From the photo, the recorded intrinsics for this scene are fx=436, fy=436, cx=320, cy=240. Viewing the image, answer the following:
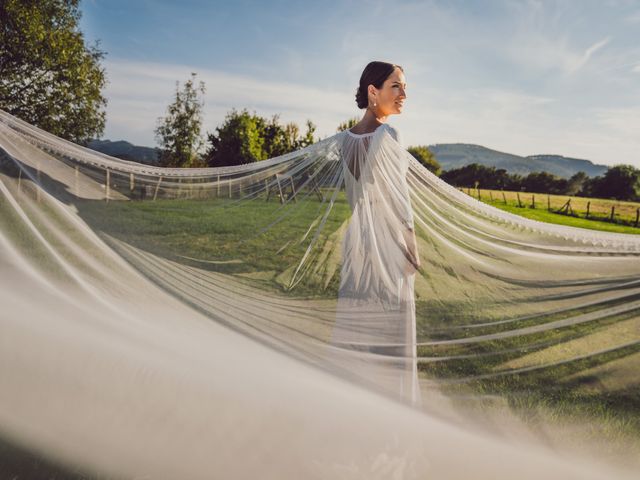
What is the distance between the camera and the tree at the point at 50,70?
12.6 metres

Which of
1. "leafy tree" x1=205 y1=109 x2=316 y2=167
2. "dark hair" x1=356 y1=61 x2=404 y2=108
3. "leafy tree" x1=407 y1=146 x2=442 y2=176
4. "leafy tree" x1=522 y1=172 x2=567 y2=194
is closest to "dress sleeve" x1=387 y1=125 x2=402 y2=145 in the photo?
"dark hair" x1=356 y1=61 x2=404 y2=108

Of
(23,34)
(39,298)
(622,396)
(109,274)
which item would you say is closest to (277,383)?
(109,274)

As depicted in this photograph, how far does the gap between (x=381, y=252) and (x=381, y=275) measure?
5.8 inches

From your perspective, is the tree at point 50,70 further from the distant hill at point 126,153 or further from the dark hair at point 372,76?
the dark hair at point 372,76

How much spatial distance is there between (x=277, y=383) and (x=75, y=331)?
1302mm

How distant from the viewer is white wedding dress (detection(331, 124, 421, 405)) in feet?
8.73

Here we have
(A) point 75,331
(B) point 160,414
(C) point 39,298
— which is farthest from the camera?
(C) point 39,298

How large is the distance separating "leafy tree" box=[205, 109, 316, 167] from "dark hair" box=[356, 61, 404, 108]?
20660 mm

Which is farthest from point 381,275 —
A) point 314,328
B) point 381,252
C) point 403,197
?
point 314,328

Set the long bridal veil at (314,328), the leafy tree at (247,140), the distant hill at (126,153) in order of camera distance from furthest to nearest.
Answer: the leafy tree at (247,140) < the distant hill at (126,153) < the long bridal veil at (314,328)

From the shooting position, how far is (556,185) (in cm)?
6562

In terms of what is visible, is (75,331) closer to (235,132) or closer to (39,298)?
(39,298)

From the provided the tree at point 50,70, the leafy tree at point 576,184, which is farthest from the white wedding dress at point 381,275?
the leafy tree at point 576,184

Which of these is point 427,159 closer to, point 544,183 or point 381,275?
point 544,183
